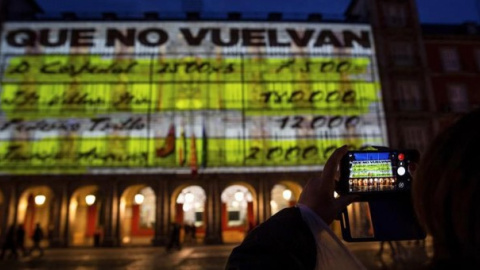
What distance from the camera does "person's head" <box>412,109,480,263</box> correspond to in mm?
921

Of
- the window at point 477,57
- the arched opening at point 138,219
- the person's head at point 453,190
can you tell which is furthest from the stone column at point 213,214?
the person's head at point 453,190

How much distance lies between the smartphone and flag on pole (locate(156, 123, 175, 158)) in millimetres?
23909

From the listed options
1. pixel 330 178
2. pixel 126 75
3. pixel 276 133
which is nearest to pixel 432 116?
pixel 276 133

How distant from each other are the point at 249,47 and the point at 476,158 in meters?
28.2

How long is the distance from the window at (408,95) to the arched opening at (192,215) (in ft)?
53.0

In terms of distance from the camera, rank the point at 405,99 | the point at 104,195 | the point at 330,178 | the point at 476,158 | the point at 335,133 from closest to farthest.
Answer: the point at 476,158 < the point at 330,178 < the point at 104,195 < the point at 335,133 < the point at 405,99

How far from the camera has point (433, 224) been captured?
1.00 metres

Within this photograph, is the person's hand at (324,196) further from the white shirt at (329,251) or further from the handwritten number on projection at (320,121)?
the handwritten number on projection at (320,121)

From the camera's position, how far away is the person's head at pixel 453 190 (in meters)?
0.92

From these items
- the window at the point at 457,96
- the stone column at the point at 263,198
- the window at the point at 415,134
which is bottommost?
the stone column at the point at 263,198

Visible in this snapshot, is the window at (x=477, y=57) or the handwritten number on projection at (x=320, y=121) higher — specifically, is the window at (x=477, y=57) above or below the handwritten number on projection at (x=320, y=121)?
above

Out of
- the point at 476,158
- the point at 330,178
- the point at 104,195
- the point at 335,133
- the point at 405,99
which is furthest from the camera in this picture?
the point at 405,99

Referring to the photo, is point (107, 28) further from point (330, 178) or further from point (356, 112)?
point (330, 178)

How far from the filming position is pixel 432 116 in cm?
2827
